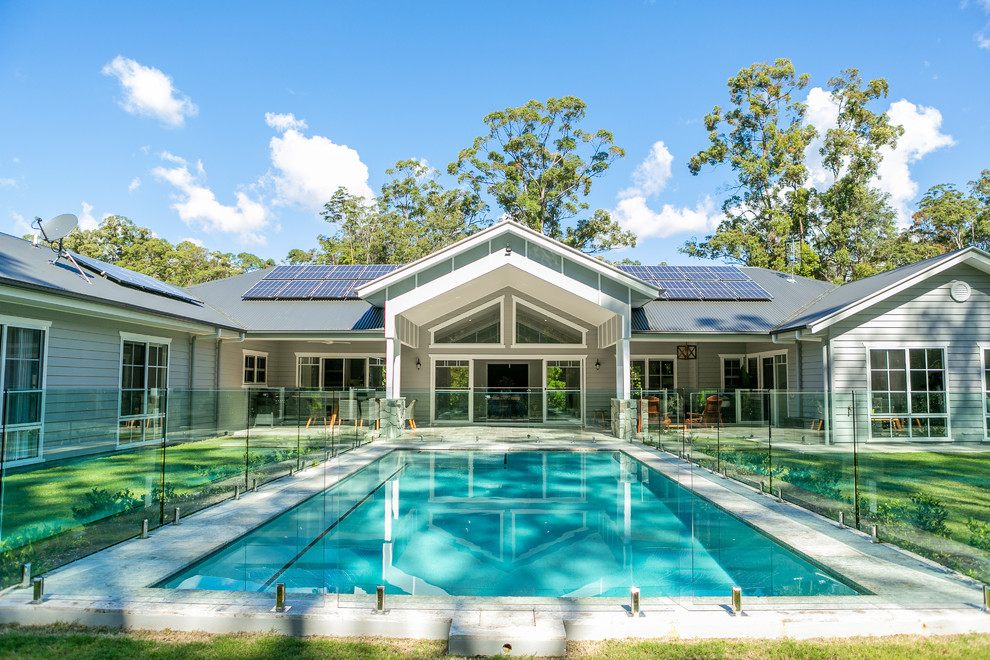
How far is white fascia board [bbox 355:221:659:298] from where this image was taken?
15508 mm

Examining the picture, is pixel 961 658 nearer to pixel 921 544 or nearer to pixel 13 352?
pixel 921 544

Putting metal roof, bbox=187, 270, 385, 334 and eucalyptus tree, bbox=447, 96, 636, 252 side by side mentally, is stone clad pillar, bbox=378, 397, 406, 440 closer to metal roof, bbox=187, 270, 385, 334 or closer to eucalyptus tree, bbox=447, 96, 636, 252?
metal roof, bbox=187, 270, 385, 334

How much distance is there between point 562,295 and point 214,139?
22120 mm

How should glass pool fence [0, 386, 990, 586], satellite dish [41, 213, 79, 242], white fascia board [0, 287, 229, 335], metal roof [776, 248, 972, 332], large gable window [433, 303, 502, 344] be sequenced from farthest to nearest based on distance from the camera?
large gable window [433, 303, 502, 344]
metal roof [776, 248, 972, 332]
satellite dish [41, 213, 79, 242]
white fascia board [0, 287, 229, 335]
glass pool fence [0, 386, 990, 586]

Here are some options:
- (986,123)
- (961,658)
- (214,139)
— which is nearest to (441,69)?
(214,139)

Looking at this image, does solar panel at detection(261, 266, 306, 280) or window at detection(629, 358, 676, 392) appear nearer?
window at detection(629, 358, 676, 392)

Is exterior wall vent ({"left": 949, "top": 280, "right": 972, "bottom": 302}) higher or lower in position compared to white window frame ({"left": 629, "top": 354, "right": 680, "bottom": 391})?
higher

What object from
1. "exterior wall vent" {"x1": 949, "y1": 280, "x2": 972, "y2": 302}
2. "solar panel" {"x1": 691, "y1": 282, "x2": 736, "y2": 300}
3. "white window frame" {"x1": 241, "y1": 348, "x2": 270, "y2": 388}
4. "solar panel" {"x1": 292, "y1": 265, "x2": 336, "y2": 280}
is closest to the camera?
"exterior wall vent" {"x1": 949, "y1": 280, "x2": 972, "y2": 302}

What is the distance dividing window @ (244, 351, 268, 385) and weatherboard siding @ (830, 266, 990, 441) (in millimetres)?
17361

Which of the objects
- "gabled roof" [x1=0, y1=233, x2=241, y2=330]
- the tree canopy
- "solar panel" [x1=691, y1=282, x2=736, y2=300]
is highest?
the tree canopy

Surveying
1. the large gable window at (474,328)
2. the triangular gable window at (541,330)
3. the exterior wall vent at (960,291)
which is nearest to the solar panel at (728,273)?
the triangular gable window at (541,330)

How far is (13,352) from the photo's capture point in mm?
10188

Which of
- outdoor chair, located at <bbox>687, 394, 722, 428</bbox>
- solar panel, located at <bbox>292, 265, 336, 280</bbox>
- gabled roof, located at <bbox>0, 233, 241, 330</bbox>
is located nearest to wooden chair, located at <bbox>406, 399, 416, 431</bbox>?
gabled roof, located at <bbox>0, 233, 241, 330</bbox>

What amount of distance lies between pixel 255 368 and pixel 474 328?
25.0 feet
